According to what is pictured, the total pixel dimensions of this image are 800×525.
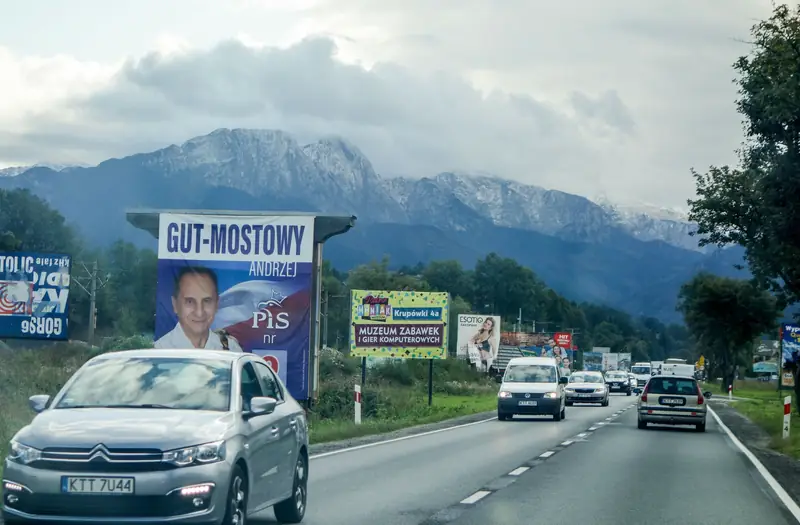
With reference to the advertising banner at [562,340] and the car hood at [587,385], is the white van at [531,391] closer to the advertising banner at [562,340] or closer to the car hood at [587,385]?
the car hood at [587,385]

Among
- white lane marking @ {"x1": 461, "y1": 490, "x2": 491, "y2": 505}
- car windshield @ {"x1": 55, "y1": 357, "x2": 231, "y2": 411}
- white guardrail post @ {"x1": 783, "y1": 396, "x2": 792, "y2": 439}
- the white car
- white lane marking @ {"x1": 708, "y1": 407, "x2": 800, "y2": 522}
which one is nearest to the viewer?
car windshield @ {"x1": 55, "y1": 357, "x2": 231, "y2": 411}

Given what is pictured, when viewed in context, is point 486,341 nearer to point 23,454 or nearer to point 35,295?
point 35,295

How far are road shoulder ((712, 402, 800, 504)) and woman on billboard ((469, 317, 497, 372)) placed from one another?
48051mm

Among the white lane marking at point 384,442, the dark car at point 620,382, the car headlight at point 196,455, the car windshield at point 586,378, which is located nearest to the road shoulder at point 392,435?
the white lane marking at point 384,442

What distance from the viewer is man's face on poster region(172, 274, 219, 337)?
91.9ft

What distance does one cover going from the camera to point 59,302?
78.8ft

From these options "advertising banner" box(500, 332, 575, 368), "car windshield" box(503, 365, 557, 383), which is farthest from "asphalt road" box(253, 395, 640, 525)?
"advertising banner" box(500, 332, 575, 368)

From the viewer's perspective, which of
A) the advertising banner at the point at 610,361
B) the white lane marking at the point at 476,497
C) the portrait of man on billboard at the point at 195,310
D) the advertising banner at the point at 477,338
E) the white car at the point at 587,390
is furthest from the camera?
the advertising banner at the point at 610,361

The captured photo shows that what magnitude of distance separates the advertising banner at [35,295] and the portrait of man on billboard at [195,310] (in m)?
3.97

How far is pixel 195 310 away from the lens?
2817 centimetres

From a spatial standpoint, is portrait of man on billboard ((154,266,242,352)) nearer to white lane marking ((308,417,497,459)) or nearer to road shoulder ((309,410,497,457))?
road shoulder ((309,410,497,457))

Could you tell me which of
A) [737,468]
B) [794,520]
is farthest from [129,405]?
[737,468]

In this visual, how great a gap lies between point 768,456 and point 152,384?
17.8 m

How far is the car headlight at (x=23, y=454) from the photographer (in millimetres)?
9039
